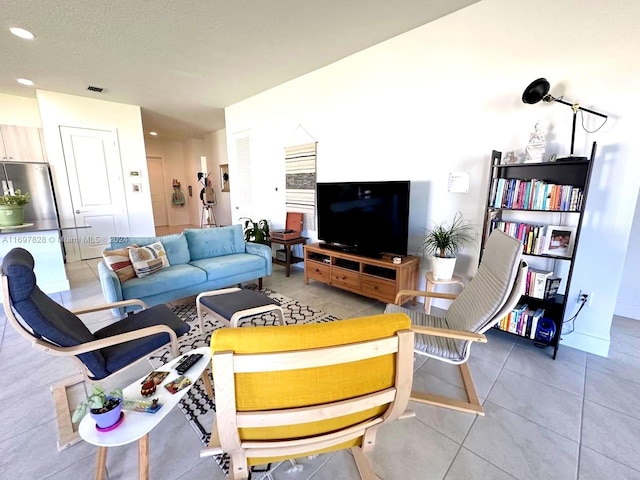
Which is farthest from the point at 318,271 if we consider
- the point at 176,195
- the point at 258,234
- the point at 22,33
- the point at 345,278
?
the point at 176,195

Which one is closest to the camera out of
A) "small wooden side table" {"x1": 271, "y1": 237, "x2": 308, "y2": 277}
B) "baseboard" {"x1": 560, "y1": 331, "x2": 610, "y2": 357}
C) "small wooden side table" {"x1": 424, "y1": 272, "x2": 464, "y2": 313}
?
"baseboard" {"x1": 560, "y1": 331, "x2": 610, "y2": 357}

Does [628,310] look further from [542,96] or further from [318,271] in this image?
[318,271]

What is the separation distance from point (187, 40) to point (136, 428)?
11.5ft

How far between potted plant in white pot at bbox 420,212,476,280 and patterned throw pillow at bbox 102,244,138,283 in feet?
9.71

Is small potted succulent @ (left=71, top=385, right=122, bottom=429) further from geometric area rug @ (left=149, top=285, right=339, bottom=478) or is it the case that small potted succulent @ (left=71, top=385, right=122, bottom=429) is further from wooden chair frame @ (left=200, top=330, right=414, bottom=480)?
geometric area rug @ (left=149, top=285, right=339, bottom=478)

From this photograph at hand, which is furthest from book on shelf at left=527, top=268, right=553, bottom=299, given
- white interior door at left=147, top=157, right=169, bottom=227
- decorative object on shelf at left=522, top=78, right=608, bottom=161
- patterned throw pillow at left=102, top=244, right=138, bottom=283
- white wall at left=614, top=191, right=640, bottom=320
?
white interior door at left=147, top=157, right=169, bottom=227

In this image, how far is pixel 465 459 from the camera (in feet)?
4.53

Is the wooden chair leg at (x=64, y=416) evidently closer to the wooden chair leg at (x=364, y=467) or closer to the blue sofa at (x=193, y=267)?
the blue sofa at (x=193, y=267)

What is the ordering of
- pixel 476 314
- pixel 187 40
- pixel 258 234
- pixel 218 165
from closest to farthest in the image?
pixel 476 314 < pixel 187 40 < pixel 258 234 < pixel 218 165

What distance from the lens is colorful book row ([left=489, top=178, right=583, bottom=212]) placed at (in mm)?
2027

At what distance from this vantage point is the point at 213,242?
11.6 feet

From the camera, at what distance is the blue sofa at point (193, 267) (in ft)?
8.56

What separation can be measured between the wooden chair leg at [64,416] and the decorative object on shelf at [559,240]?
3261mm

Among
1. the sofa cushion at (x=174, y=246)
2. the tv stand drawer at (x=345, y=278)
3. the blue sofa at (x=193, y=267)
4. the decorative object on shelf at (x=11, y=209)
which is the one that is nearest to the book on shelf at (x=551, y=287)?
the tv stand drawer at (x=345, y=278)
